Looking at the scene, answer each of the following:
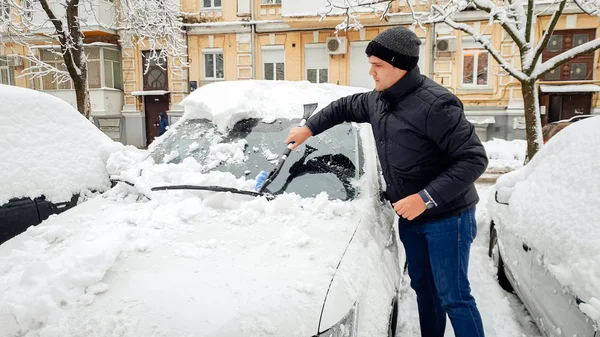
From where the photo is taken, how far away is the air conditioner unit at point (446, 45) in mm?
15492

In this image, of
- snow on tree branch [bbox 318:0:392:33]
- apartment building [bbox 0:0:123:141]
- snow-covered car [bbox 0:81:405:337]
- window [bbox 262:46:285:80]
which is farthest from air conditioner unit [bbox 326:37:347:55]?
snow-covered car [bbox 0:81:405:337]

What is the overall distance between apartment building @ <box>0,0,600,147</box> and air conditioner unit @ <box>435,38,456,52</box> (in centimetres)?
3

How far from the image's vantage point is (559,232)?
221cm

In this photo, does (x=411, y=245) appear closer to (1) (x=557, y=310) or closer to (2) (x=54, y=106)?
(1) (x=557, y=310)

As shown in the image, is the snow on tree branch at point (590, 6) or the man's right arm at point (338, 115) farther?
the snow on tree branch at point (590, 6)

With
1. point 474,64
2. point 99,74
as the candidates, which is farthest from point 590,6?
point 99,74

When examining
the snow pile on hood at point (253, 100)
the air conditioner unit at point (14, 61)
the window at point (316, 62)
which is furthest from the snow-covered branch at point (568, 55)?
the air conditioner unit at point (14, 61)

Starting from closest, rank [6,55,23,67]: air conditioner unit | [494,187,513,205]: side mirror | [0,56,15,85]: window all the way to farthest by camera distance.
A: 1. [494,187,513,205]: side mirror
2. [6,55,23,67]: air conditioner unit
3. [0,56,15,85]: window

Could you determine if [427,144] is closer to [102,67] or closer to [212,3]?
[212,3]

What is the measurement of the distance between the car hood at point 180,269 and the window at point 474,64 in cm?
1532

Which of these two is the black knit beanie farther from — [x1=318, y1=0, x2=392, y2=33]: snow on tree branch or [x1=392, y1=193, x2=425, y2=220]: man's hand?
[x1=318, y1=0, x2=392, y2=33]: snow on tree branch

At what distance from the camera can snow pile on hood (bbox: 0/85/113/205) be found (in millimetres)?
2689

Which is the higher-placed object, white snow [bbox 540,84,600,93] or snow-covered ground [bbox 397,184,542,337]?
white snow [bbox 540,84,600,93]

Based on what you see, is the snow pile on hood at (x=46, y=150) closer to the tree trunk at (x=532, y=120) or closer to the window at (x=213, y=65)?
the tree trunk at (x=532, y=120)
